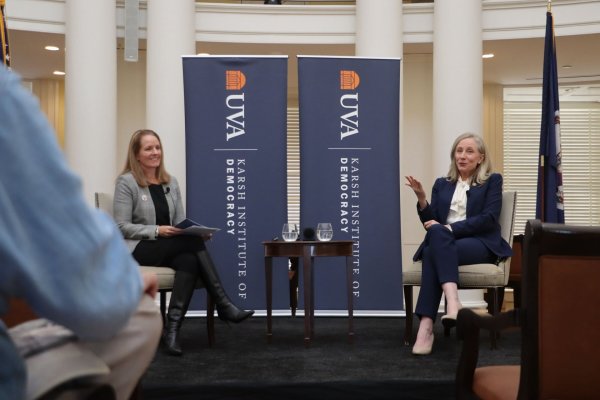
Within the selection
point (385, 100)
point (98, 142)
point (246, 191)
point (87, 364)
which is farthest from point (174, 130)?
point (87, 364)

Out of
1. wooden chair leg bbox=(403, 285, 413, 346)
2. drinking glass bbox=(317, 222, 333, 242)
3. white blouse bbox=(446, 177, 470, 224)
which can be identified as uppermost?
white blouse bbox=(446, 177, 470, 224)

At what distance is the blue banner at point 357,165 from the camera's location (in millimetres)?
5684

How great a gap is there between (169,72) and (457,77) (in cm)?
269

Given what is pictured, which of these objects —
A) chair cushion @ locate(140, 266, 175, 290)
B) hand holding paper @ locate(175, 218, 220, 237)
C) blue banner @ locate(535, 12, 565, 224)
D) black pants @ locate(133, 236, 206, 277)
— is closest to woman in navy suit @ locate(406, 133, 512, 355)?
blue banner @ locate(535, 12, 565, 224)

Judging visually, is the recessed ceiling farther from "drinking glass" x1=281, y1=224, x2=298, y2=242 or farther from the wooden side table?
the wooden side table

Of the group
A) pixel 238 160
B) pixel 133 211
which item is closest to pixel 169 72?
pixel 238 160

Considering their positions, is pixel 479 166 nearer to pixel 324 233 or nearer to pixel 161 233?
pixel 324 233

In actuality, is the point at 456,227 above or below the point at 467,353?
above

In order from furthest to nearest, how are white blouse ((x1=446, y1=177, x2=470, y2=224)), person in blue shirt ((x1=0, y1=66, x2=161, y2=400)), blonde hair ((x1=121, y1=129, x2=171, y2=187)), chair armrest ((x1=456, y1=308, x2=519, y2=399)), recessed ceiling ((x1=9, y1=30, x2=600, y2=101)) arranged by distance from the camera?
recessed ceiling ((x1=9, y1=30, x2=600, y2=101)) → white blouse ((x1=446, y1=177, x2=470, y2=224)) → blonde hair ((x1=121, y1=129, x2=171, y2=187)) → chair armrest ((x1=456, y1=308, x2=519, y2=399)) → person in blue shirt ((x1=0, y1=66, x2=161, y2=400))

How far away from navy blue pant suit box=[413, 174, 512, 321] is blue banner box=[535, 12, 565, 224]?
1.17 meters

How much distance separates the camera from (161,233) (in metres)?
4.39

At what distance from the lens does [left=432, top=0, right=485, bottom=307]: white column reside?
701 cm

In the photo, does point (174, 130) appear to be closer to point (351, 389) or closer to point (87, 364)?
point (351, 389)

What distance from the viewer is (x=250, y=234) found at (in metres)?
5.62
